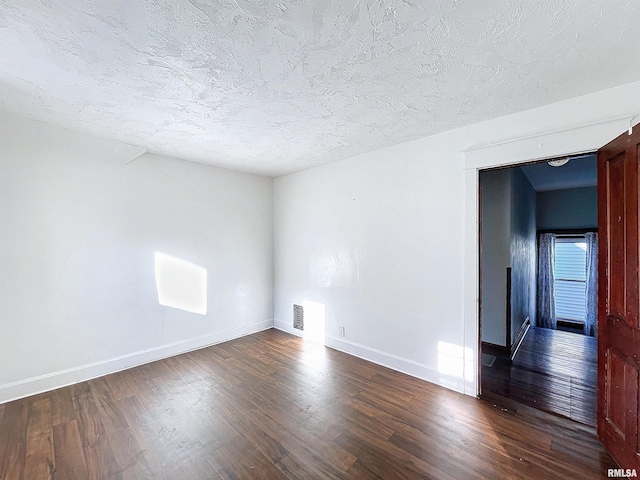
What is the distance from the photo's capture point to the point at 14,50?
1.50 m

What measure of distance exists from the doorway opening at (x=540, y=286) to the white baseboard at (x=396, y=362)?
0.96ft

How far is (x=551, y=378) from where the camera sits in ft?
9.46

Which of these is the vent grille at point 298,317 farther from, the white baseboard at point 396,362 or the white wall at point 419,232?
the white baseboard at point 396,362

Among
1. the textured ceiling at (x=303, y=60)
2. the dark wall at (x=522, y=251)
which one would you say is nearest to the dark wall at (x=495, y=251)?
the dark wall at (x=522, y=251)

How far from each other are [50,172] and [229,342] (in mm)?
2817

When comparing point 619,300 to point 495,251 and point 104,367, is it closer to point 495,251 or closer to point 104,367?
point 495,251

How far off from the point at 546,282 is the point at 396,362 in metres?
4.89

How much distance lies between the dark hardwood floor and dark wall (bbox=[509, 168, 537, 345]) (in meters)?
0.36

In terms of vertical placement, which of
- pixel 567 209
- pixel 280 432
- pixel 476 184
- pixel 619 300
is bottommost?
pixel 280 432

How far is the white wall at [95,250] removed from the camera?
2473 millimetres

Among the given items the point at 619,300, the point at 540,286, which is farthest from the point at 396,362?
the point at 540,286

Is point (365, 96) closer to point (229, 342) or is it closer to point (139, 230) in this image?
point (139, 230)

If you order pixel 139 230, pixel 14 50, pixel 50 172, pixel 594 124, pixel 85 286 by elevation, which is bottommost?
pixel 85 286

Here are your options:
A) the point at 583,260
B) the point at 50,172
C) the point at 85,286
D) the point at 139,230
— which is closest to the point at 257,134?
the point at 139,230
